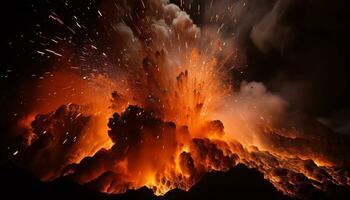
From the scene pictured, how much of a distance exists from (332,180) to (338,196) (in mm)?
3458

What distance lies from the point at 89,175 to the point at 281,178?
1533 centimetres

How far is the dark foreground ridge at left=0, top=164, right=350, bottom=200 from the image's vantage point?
64.1 ft

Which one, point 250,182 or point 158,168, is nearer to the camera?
point 250,182

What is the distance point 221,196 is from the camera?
20.7 meters

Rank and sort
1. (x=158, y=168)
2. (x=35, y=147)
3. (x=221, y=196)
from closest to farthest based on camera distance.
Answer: (x=221, y=196)
(x=158, y=168)
(x=35, y=147)

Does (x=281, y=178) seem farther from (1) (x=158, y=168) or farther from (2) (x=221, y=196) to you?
(1) (x=158, y=168)

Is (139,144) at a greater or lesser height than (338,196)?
greater

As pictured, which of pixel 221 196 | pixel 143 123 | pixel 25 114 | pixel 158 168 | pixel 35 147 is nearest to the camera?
pixel 221 196

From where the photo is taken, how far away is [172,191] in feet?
68.6

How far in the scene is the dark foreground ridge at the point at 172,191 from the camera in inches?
769

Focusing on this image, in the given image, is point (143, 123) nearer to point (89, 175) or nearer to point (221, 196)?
point (89, 175)

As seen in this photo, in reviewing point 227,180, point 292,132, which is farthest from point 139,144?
point 292,132

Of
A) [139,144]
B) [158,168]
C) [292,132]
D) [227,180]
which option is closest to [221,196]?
[227,180]

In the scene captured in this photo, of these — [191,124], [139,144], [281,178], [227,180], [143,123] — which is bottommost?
[227,180]
